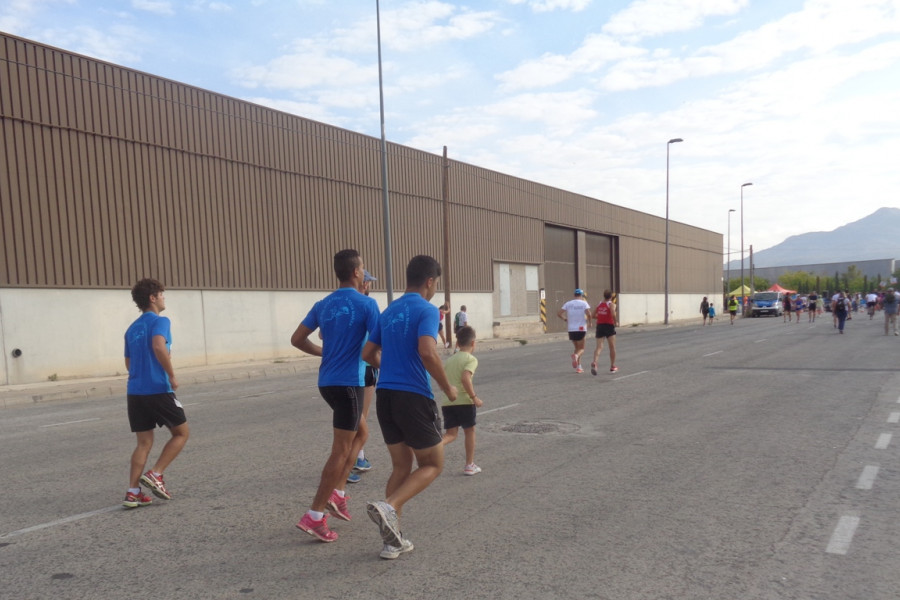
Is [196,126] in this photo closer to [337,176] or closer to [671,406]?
[337,176]

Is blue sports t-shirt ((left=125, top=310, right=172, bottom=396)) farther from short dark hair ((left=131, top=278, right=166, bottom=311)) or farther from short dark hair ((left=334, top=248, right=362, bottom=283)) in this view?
short dark hair ((left=334, top=248, right=362, bottom=283))

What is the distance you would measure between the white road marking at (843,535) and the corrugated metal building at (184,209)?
58.3 feet

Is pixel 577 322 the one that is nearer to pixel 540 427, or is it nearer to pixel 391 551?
pixel 540 427

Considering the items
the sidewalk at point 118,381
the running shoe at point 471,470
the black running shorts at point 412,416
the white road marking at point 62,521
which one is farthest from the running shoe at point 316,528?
the sidewalk at point 118,381

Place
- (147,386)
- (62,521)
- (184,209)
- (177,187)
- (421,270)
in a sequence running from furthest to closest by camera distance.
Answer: (184,209)
(177,187)
(147,386)
(62,521)
(421,270)

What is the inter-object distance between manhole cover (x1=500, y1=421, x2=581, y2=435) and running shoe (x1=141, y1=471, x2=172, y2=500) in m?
4.22

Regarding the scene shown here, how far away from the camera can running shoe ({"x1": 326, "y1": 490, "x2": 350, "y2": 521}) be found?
505 centimetres

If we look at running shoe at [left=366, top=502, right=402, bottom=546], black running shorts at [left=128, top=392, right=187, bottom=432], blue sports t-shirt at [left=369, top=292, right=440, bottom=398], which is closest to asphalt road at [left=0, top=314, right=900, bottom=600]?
running shoe at [left=366, top=502, right=402, bottom=546]

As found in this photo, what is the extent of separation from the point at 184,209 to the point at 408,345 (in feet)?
62.6

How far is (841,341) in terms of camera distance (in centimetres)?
2398

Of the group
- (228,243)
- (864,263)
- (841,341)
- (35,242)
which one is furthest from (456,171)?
(864,263)

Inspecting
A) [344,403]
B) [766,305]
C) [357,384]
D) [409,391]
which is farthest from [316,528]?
[766,305]

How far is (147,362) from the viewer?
570 cm

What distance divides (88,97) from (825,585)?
20.2 m
